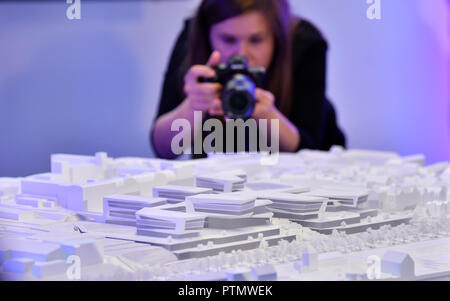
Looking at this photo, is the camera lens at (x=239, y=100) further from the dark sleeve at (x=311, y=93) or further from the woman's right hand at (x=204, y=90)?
the dark sleeve at (x=311, y=93)

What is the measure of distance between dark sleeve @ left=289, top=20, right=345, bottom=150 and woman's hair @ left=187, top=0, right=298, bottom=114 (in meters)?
0.06

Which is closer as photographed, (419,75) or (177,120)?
(177,120)

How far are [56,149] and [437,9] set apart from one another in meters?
2.54

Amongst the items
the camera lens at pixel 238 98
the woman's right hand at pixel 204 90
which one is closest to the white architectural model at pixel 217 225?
the camera lens at pixel 238 98

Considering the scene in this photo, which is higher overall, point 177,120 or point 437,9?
point 437,9

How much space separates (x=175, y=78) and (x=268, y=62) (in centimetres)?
58

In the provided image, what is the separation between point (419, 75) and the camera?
487 cm

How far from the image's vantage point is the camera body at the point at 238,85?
352 centimetres

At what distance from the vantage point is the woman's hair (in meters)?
4.38

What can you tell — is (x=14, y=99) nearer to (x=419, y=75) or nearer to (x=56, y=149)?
(x=56, y=149)

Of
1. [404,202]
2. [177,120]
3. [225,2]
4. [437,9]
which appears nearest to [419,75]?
[437,9]

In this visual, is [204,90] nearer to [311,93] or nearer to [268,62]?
[268,62]

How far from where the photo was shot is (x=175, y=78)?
454 cm

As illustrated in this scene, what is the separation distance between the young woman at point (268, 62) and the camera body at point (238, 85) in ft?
0.82
